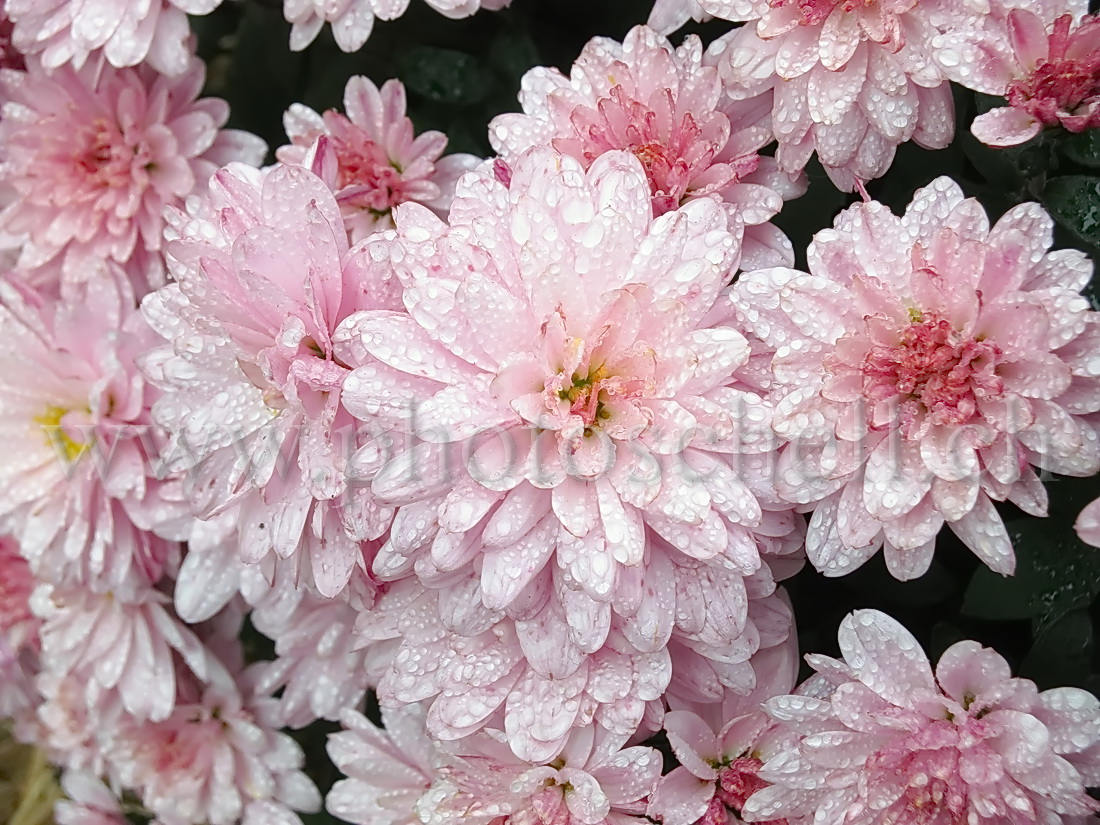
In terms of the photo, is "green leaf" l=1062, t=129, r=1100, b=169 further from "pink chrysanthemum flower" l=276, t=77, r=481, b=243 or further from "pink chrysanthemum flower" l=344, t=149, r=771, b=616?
"pink chrysanthemum flower" l=276, t=77, r=481, b=243

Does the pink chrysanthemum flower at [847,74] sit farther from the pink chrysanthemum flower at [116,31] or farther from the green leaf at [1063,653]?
the pink chrysanthemum flower at [116,31]

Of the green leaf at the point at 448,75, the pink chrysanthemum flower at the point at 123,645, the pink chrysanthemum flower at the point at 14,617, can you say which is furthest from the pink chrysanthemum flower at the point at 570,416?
the pink chrysanthemum flower at the point at 14,617

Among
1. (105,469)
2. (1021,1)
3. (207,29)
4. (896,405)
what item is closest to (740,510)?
(896,405)

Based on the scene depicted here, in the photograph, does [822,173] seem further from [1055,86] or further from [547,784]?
[547,784]

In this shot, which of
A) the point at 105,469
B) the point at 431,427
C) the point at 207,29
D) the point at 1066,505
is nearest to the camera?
the point at 431,427

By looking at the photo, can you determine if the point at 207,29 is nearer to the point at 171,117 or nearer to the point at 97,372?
the point at 171,117

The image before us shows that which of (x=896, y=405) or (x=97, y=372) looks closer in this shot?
(x=896, y=405)

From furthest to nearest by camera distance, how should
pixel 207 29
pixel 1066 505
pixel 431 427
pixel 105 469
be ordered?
pixel 207 29 → pixel 105 469 → pixel 1066 505 → pixel 431 427

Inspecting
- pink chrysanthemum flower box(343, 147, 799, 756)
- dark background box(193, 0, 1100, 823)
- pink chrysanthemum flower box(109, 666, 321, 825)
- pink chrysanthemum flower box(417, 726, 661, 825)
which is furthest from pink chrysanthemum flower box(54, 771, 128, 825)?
pink chrysanthemum flower box(343, 147, 799, 756)
